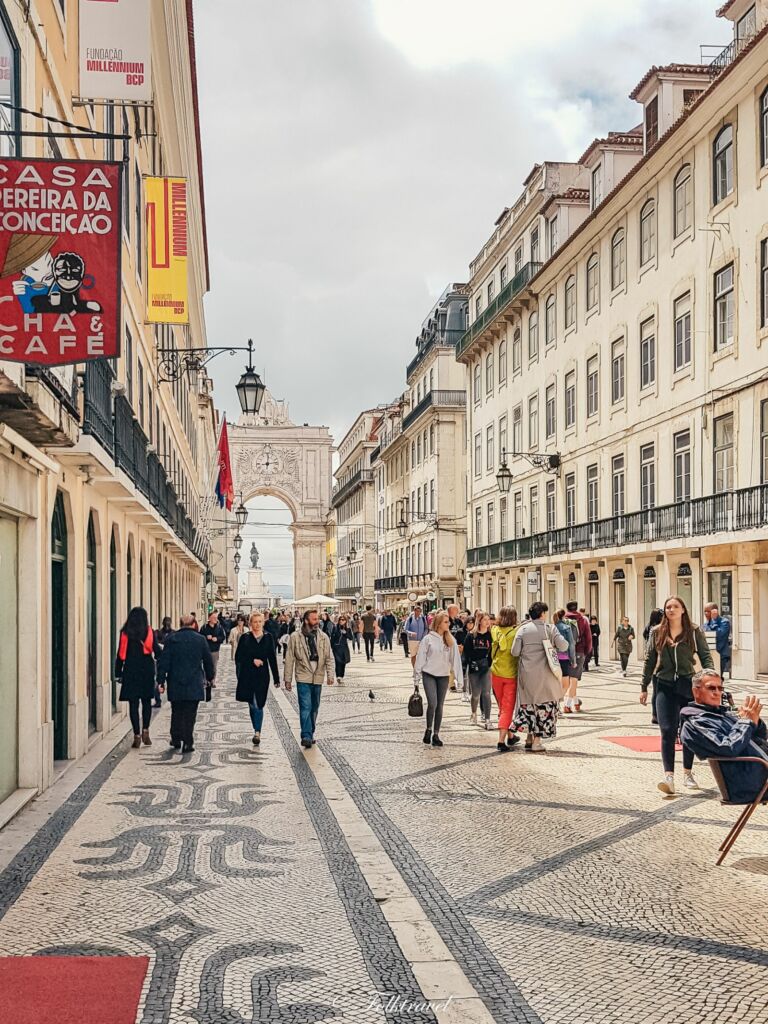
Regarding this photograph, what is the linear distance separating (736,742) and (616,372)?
25.6 m

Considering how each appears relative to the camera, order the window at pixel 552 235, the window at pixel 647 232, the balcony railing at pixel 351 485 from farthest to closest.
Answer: the balcony railing at pixel 351 485 → the window at pixel 552 235 → the window at pixel 647 232

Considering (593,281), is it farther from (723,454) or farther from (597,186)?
(723,454)

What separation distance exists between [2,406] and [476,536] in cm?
4237

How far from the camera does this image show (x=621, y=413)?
1211 inches

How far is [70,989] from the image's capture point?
4.48m

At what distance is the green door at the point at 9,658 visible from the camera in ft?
28.9

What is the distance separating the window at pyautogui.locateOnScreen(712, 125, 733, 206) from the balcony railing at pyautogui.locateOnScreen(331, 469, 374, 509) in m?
58.4

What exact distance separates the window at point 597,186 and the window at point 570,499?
824 cm

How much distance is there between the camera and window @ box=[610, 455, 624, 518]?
30769mm

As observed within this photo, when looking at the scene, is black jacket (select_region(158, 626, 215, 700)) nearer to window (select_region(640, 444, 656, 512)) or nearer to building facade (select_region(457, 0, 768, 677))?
building facade (select_region(457, 0, 768, 677))

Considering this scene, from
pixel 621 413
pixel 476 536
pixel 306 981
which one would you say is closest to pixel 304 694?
pixel 306 981

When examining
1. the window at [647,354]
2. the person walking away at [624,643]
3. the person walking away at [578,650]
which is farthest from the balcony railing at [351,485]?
the person walking away at [578,650]

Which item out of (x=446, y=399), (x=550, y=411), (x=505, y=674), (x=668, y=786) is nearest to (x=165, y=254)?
(x=505, y=674)

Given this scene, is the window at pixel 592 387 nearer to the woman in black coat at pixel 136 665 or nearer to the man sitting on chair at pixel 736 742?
the woman in black coat at pixel 136 665
